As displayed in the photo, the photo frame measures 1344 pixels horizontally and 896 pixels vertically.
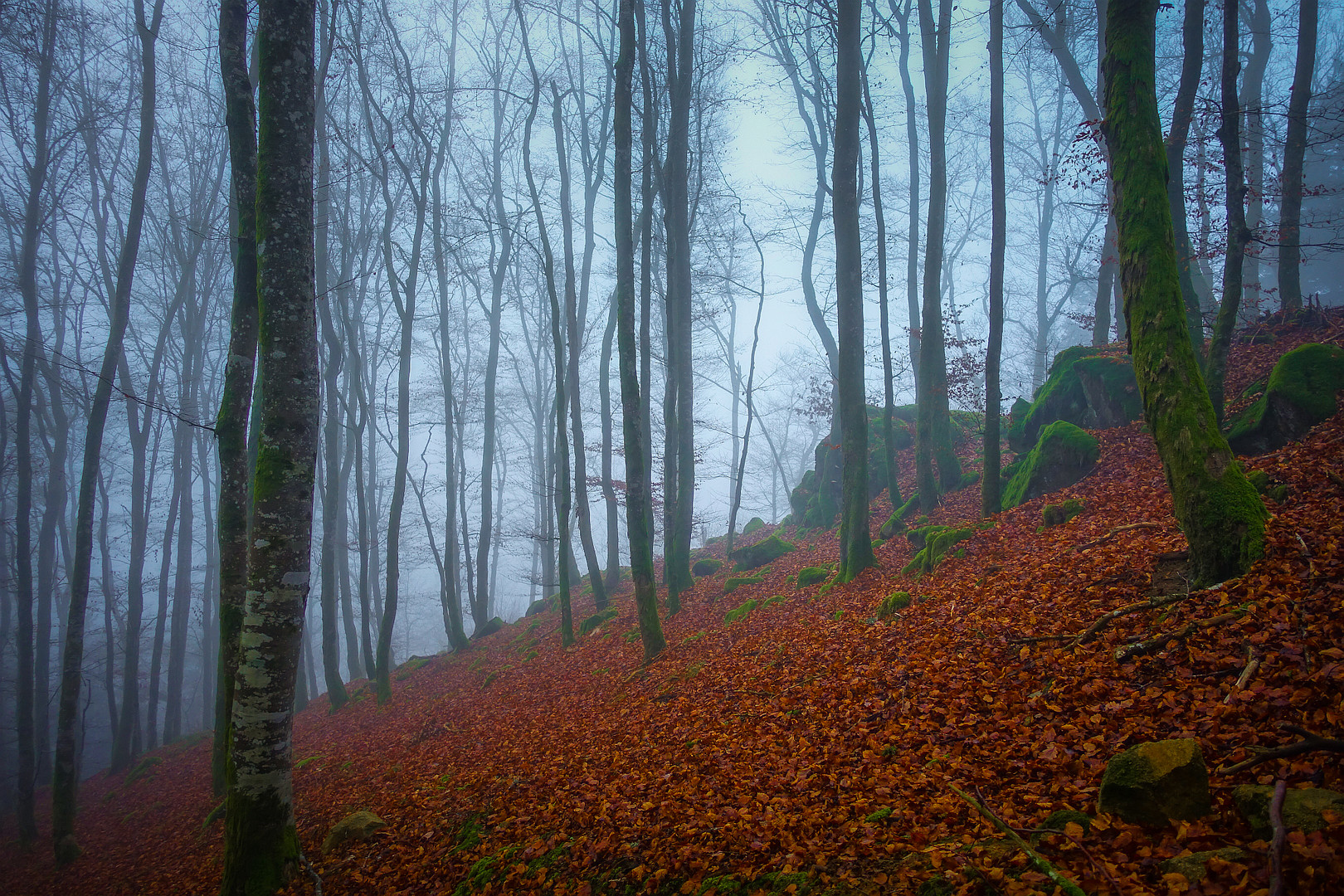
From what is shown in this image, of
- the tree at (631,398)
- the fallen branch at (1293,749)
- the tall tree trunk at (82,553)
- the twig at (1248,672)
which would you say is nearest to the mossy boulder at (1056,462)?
the twig at (1248,672)

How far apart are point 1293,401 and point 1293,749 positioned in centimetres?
656

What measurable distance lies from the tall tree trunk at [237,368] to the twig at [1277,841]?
7431mm

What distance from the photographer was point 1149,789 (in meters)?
2.42

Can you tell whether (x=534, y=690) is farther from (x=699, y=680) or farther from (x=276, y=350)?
(x=276, y=350)

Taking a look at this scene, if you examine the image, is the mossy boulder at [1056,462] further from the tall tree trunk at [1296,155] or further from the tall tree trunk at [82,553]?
the tall tree trunk at [82,553]

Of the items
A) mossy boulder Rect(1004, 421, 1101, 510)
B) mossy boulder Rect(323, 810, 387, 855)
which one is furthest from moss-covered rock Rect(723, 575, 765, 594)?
mossy boulder Rect(323, 810, 387, 855)

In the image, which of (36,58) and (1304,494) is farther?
(36,58)

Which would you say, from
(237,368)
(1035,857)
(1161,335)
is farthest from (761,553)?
(1035,857)

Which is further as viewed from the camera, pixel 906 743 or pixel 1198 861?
pixel 906 743

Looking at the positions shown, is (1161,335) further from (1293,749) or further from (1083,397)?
(1083,397)

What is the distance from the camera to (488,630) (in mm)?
17953

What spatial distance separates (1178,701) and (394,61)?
16773 mm

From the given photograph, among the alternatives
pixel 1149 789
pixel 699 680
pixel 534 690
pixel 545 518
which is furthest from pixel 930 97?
pixel 545 518

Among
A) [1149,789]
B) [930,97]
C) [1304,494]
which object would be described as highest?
[930,97]
